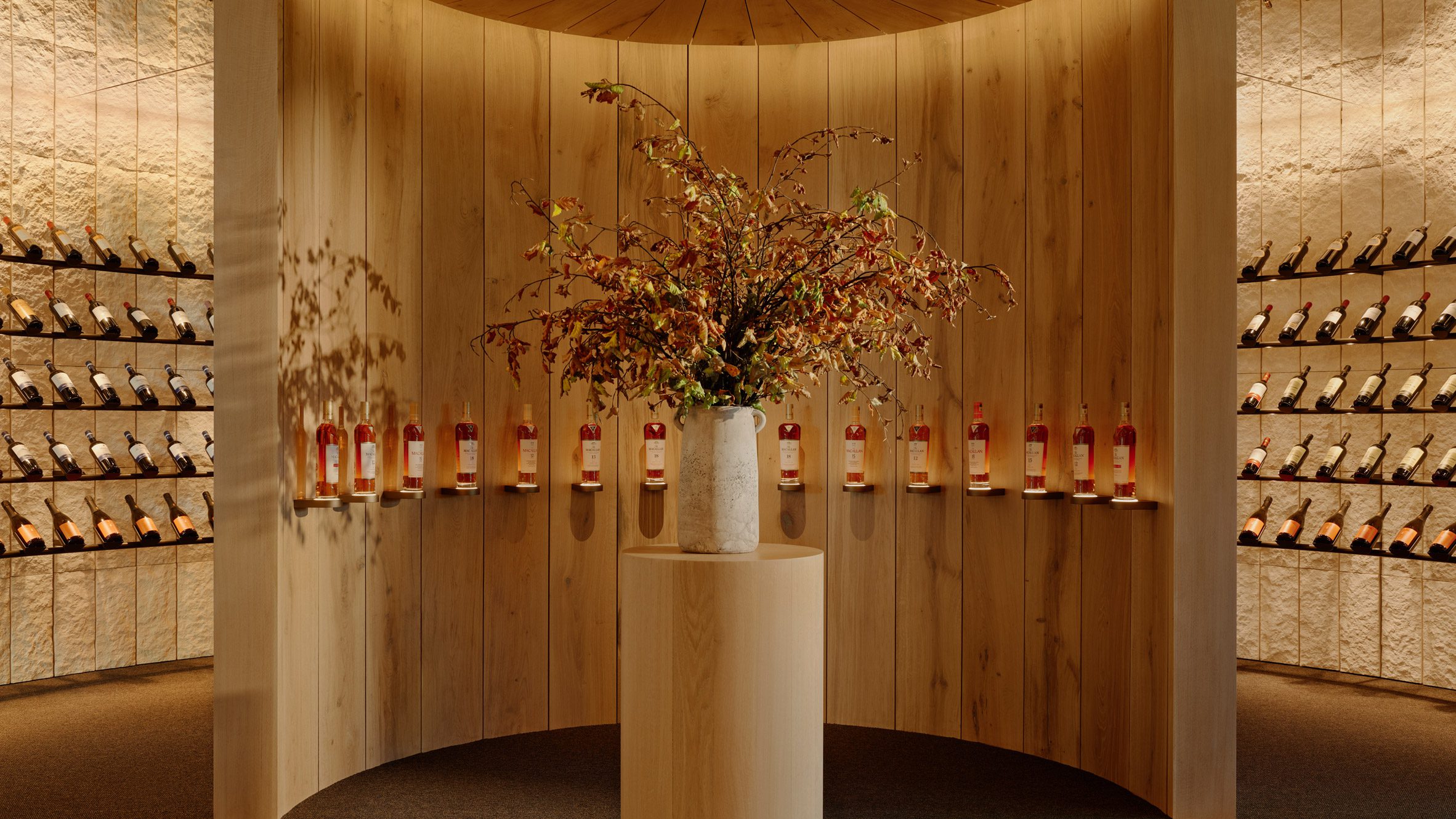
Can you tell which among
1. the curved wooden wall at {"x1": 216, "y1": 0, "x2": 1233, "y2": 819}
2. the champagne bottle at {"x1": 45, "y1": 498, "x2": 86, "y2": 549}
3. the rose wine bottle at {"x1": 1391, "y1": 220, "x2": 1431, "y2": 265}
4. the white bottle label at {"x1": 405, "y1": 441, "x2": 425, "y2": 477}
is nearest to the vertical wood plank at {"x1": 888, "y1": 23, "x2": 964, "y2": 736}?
the curved wooden wall at {"x1": 216, "y1": 0, "x2": 1233, "y2": 819}

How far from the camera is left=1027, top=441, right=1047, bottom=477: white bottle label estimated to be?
3.42 metres

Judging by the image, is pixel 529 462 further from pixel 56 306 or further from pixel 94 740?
pixel 56 306

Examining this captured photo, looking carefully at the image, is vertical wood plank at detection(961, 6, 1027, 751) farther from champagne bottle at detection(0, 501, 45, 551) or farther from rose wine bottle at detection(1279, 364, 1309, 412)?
champagne bottle at detection(0, 501, 45, 551)

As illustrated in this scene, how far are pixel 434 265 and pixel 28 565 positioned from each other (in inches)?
97.8

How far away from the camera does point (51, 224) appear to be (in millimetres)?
4469

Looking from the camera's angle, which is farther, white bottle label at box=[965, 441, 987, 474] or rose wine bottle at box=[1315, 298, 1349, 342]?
rose wine bottle at box=[1315, 298, 1349, 342]

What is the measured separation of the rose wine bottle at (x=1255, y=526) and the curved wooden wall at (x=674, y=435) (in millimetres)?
1615

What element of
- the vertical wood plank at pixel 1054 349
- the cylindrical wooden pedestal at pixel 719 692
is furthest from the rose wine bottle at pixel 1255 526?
the cylindrical wooden pedestal at pixel 719 692

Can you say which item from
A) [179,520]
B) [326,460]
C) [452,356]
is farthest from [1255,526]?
[179,520]

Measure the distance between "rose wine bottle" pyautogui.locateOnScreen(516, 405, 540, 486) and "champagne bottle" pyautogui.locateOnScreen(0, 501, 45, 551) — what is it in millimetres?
2057

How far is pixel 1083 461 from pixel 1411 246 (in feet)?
7.22

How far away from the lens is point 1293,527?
4578 mm

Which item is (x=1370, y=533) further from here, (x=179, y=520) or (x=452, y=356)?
(x=179, y=520)

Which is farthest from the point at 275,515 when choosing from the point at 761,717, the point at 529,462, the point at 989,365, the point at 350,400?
the point at 989,365
